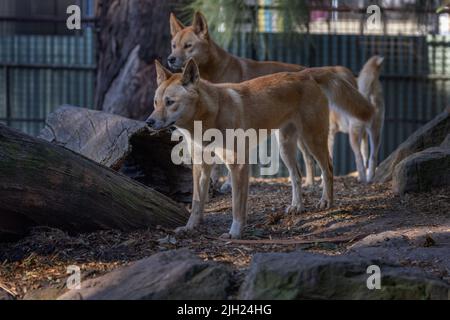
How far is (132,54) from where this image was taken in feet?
32.3

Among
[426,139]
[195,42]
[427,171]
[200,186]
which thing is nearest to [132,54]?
[195,42]

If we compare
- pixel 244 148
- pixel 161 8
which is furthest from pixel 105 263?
pixel 161 8

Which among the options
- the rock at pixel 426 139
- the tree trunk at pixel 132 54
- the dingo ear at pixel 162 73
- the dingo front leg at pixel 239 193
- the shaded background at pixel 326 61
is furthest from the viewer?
the shaded background at pixel 326 61

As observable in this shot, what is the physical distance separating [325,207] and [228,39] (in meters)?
4.04

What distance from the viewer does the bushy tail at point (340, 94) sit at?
22.4ft

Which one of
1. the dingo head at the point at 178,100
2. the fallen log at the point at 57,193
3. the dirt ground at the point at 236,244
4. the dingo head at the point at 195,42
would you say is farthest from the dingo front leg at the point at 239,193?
the dingo head at the point at 195,42

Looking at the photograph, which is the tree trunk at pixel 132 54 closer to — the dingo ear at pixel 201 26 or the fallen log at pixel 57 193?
the dingo ear at pixel 201 26

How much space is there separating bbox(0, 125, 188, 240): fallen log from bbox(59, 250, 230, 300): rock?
1089 mm

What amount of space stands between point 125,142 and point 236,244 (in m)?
1.96

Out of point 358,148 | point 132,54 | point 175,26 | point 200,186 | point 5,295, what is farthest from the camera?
point 132,54

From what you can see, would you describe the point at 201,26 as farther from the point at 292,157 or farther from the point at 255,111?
the point at 255,111

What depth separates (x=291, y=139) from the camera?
22.7 ft

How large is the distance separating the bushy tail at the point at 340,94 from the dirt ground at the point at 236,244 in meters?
0.81

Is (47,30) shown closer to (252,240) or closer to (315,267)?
(252,240)
